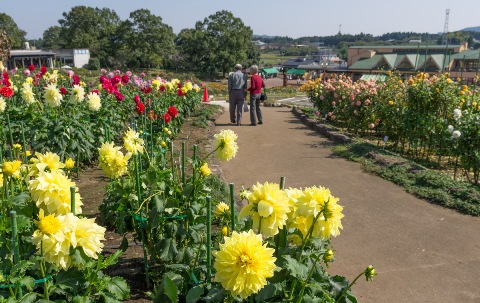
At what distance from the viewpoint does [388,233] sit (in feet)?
14.5

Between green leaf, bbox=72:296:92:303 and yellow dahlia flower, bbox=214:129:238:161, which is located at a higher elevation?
yellow dahlia flower, bbox=214:129:238:161

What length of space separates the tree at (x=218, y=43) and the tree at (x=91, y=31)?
1054 cm

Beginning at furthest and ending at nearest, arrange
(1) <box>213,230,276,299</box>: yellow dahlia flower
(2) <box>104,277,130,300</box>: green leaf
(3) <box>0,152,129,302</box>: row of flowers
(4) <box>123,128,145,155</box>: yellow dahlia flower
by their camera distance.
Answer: (4) <box>123,128,145,155</box>: yellow dahlia flower < (2) <box>104,277,130,300</box>: green leaf < (3) <box>0,152,129,302</box>: row of flowers < (1) <box>213,230,276,299</box>: yellow dahlia flower

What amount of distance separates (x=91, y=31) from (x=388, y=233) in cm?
6250

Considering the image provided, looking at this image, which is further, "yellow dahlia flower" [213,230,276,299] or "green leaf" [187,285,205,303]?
"green leaf" [187,285,205,303]

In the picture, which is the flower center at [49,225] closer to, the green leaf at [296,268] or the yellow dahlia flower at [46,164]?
the yellow dahlia flower at [46,164]

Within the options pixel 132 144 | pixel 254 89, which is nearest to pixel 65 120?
pixel 132 144

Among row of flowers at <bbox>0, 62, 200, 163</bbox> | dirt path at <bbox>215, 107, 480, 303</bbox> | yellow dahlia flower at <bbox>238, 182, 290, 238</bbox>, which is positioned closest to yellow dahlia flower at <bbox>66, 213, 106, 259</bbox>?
yellow dahlia flower at <bbox>238, 182, 290, 238</bbox>

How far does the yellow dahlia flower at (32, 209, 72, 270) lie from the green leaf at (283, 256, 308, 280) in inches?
34.4

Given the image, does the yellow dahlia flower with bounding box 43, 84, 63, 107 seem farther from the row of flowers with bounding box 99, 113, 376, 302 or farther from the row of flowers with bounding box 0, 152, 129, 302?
the row of flowers with bounding box 0, 152, 129, 302

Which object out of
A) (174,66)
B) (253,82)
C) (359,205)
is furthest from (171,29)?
(359,205)

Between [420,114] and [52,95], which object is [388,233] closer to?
[420,114]

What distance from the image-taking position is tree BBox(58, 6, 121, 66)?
184 feet

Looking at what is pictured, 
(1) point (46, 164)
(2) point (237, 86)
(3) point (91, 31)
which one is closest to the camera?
(1) point (46, 164)
